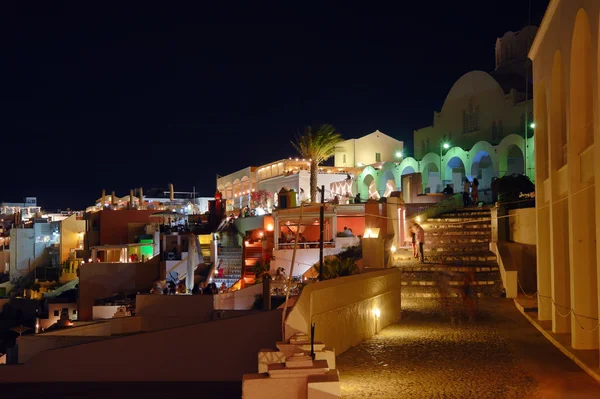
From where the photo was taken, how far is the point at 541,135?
14633 mm

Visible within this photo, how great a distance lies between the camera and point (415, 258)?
21.1m

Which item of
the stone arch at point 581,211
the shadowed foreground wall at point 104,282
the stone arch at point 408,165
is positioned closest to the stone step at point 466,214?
the stone arch at point 408,165

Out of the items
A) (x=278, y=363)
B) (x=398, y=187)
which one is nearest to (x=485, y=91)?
(x=398, y=187)

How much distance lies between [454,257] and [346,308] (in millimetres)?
10139

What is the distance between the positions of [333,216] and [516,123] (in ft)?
42.5

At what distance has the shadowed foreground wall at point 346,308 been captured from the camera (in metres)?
9.54

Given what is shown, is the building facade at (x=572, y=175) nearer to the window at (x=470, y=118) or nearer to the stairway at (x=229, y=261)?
the stairway at (x=229, y=261)

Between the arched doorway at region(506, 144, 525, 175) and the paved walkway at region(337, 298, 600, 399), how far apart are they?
70.3ft

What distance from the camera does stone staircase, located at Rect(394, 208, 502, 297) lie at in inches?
712

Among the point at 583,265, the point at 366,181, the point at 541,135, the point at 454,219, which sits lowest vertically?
the point at 583,265

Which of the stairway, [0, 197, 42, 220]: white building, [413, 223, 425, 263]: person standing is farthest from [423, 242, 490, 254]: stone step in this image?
[0, 197, 42, 220]: white building

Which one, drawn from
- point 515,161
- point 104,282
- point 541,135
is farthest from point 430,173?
point 541,135

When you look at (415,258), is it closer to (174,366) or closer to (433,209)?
(433,209)

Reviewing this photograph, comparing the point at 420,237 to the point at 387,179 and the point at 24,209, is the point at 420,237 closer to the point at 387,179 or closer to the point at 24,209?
the point at 387,179
